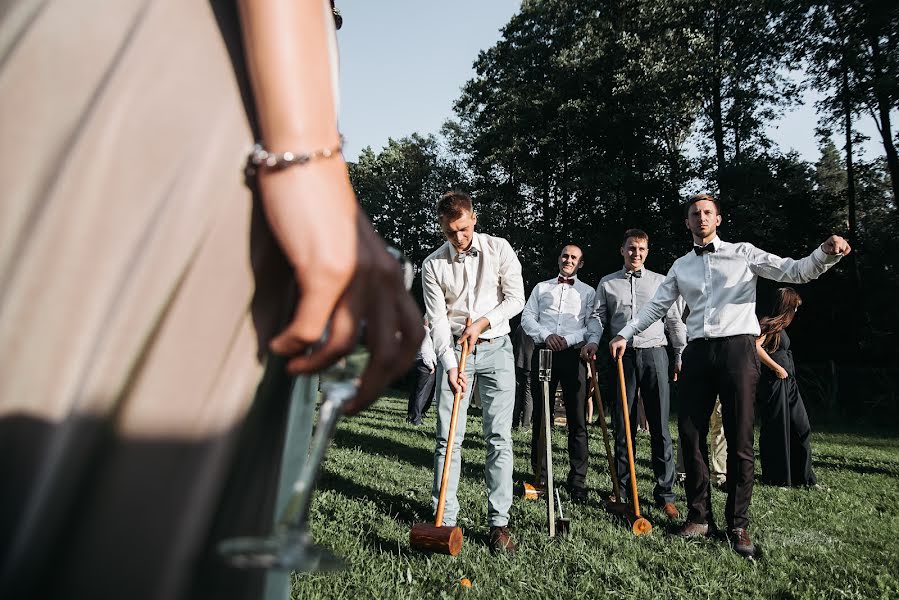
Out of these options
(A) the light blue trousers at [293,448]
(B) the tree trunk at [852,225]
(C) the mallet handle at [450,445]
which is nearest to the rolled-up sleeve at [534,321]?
(C) the mallet handle at [450,445]

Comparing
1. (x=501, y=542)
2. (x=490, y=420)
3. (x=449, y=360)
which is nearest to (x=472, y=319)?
(x=449, y=360)

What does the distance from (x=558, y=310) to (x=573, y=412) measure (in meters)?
1.35

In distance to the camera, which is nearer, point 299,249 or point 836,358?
point 299,249

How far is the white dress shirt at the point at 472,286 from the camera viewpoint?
5.31m

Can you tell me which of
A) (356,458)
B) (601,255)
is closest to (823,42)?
(601,255)

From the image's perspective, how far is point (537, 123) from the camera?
26.4 meters

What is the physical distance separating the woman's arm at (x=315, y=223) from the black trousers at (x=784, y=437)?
7.69 m

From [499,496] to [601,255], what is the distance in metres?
21.1

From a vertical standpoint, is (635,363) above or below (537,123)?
below

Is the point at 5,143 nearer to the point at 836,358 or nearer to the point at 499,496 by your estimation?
the point at 499,496

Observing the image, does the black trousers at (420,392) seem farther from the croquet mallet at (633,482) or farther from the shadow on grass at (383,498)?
the croquet mallet at (633,482)

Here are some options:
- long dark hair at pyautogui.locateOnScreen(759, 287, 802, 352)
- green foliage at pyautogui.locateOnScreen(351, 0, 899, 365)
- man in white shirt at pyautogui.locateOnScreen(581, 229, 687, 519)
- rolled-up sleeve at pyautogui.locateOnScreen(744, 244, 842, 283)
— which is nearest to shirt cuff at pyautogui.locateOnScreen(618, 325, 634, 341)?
man in white shirt at pyautogui.locateOnScreen(581, 229, 687, 519)

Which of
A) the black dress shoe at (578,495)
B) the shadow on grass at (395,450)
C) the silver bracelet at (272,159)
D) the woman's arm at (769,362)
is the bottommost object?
the black dress shoe at (578,495)

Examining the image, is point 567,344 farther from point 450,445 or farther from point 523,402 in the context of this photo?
point 523,402
